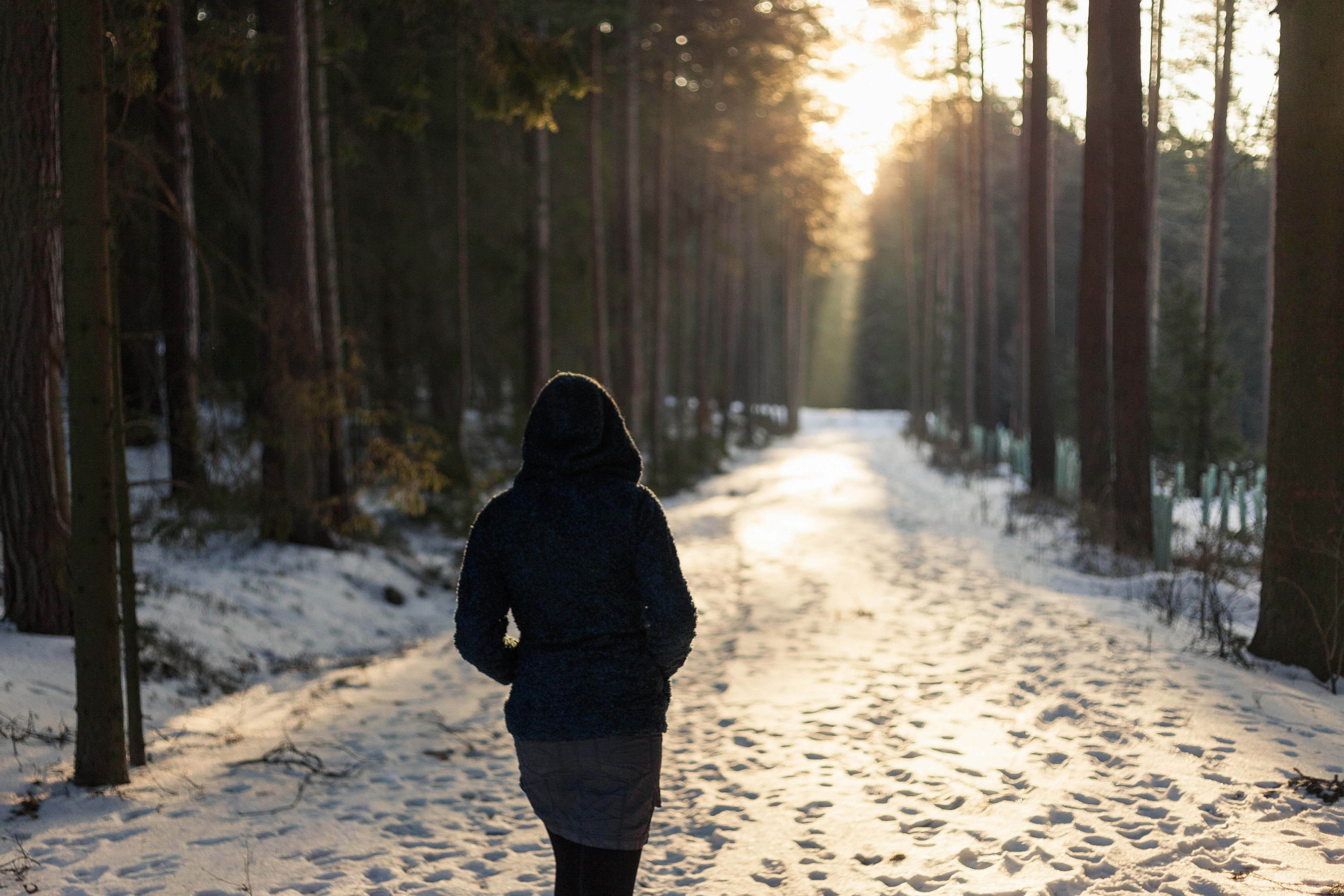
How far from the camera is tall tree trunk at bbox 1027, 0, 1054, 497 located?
17500 mm

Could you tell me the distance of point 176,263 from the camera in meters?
12.5

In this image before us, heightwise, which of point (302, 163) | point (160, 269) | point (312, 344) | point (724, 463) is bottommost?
point (724, 463)

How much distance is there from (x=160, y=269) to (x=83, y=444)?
839cm

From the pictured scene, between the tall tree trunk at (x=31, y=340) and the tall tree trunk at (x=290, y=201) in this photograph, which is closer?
the tall tree trunk at (x=31, y=340)

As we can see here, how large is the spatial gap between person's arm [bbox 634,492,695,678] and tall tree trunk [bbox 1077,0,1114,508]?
1214 cm

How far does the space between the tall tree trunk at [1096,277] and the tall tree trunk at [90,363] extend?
38.0 feet

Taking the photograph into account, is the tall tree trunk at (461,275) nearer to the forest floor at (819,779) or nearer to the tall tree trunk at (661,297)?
the tall tree trunk at (661,297)

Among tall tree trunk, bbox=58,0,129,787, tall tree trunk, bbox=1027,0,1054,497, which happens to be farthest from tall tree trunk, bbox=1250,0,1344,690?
tall tree trunk, bbox=1027,0,1054,497

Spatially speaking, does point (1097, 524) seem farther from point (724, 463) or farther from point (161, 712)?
point (724, 463)

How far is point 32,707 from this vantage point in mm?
6238

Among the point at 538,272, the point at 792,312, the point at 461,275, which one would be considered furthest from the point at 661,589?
the point at 792,312

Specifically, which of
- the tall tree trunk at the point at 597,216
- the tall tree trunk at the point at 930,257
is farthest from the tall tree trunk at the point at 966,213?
the tall tree trunk at the point at 597,216

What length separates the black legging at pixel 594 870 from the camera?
288 cm

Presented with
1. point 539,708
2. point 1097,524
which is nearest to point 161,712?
point 539,708
